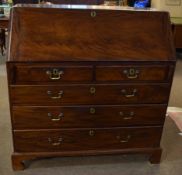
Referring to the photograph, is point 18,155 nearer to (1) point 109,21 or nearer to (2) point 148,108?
(2) point 148,108

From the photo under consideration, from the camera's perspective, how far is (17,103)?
1632 millimetres

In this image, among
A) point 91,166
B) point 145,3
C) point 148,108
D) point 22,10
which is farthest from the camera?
point 145,3

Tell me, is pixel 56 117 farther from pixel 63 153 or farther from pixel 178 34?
pixel 178 34

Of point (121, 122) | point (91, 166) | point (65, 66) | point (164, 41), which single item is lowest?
point (91, 166)

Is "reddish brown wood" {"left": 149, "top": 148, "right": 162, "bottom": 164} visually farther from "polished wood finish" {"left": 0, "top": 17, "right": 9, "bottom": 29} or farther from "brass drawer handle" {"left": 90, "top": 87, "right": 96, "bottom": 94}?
"polished wood finish" {"left": 0, "top": 17, "right": 9, "bottom": 29}

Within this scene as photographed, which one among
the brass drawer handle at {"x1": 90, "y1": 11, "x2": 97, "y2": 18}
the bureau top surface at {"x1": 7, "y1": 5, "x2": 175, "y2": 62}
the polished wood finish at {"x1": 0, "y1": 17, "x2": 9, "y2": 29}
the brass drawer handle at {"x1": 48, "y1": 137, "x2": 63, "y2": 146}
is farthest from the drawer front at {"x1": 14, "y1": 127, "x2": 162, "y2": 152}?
the polished wood finish at {"x1": 0, "y1": 17, "x2": 9, "y2": 29}

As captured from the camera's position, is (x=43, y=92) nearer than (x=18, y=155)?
Yes

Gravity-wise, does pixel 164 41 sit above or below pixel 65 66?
above

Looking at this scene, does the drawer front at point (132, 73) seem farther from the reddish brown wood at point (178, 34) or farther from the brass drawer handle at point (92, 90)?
the reddish brown wood at point (178, 34)

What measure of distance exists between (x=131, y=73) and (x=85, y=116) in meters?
0.40

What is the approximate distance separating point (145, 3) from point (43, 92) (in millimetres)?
3566

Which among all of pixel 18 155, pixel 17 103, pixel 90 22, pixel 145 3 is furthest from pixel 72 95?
pixel 145 3

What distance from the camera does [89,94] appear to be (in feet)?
5.49

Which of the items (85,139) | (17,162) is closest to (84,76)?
(85,139)
